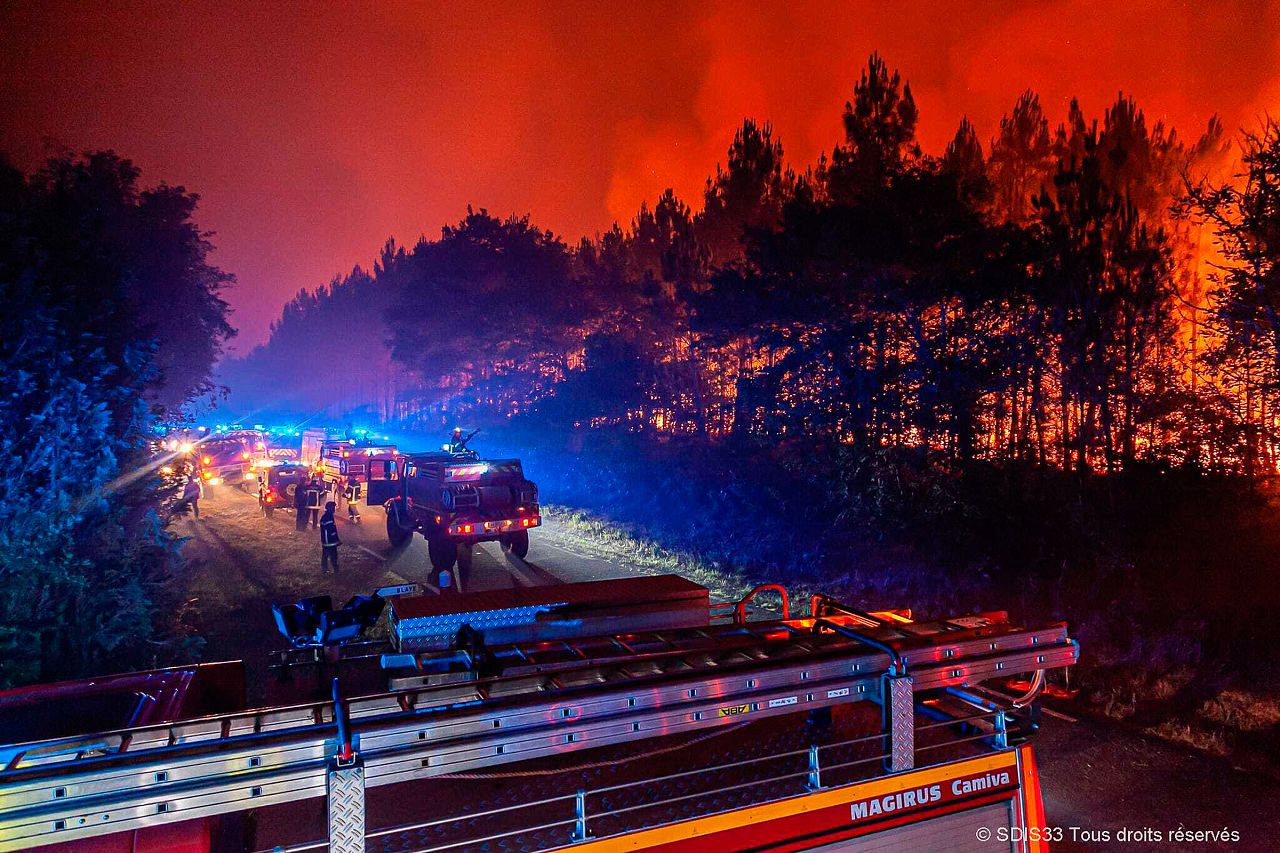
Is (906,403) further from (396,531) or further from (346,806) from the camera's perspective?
(346,806)

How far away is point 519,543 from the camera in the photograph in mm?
15898

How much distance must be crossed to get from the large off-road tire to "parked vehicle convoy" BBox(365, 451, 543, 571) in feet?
0.12

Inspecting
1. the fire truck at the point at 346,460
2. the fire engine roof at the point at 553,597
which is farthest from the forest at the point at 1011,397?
the fire truck at the point at 346,460

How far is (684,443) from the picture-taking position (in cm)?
2778

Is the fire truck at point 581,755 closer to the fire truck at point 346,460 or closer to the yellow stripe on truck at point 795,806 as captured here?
the yellow stripe on truck at point 795,806

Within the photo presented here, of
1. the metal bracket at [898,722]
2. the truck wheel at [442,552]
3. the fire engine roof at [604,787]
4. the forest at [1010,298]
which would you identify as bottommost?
the truck wheel at [442,552]

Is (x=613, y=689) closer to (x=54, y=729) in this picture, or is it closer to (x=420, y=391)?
(x=54, y=729)

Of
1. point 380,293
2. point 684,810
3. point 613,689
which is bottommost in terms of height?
point 684,810

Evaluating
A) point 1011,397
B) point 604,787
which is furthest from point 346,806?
point 1011,397

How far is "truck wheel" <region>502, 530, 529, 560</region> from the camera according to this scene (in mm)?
15617

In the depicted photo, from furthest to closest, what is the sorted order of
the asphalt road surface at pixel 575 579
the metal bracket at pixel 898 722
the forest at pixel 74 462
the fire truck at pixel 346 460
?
1. the fire truck at pixel 346 460
2. the forest at pixel 74 462
3. the asphalt road surface at pixel 575 579
4. the metal bracket at pixel 898 722

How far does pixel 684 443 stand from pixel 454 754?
84.1ft

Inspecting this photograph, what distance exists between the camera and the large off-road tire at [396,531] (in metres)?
17.0

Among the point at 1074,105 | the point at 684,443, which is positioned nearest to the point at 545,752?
the point at 684,443
